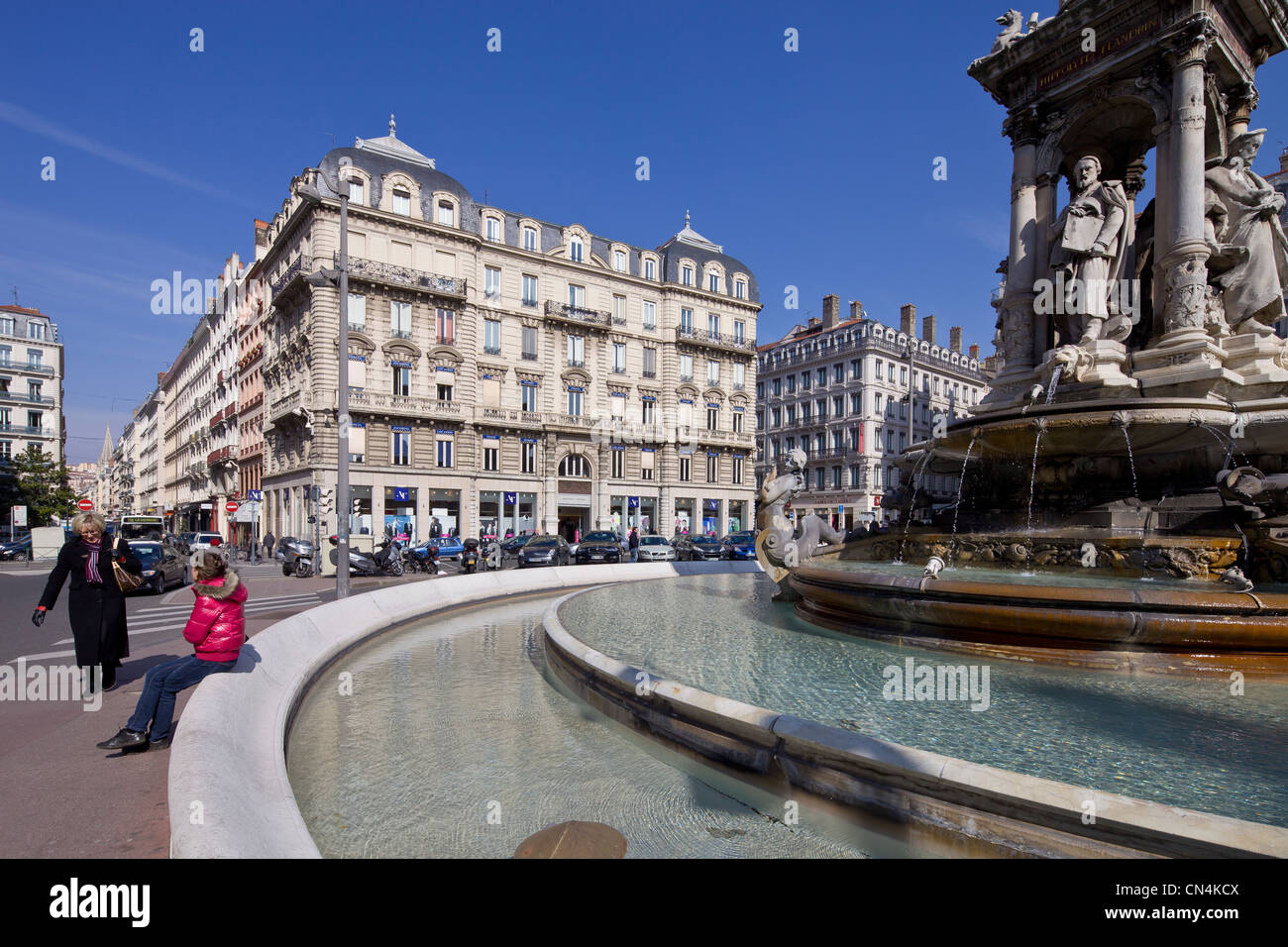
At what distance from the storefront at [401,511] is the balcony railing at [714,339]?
21.9 meters

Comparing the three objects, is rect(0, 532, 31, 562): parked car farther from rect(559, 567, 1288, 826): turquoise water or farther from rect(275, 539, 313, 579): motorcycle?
rect(559, 567, 1288, 826): turquoise water

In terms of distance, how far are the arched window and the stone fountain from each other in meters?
34.0

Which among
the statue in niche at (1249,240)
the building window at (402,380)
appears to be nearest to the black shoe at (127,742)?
the statue in niche at (1249,240)

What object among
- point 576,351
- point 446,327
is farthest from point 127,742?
point 576,351

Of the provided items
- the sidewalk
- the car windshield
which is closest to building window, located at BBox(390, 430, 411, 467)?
the car windshield

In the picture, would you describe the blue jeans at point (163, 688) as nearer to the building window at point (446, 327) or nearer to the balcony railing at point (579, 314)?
the building window at point (446, 327)

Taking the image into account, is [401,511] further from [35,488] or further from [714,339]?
[35,488]

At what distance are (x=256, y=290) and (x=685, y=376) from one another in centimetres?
3256

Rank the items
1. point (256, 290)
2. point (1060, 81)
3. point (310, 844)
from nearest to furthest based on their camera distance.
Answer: point (310, 844) < point (1060, 81) < point (256, 290)

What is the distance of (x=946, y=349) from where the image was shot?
6419 centimetres

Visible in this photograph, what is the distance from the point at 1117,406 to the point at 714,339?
43.9 metres

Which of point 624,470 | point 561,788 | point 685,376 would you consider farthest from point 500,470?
point 561,788
